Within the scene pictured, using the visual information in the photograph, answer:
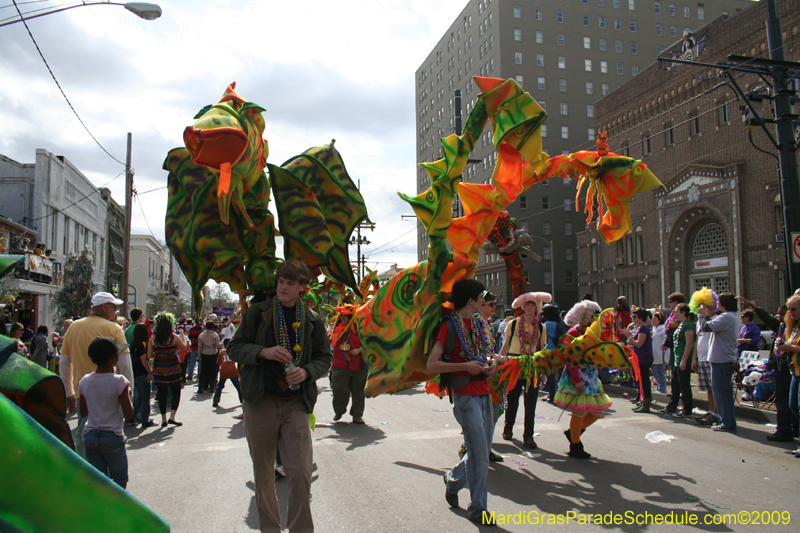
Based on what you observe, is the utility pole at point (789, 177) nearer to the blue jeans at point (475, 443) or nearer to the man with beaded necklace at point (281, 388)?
the blue jeans at point (475, 443)

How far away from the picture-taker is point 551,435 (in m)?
7.29

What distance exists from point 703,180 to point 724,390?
87.0 feet

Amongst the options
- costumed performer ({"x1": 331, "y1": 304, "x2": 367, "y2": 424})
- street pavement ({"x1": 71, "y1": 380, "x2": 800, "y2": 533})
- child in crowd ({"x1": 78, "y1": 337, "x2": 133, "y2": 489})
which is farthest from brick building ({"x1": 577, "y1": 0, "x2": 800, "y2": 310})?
child in crowd ({"x1": 78, "y1": 337, "x2": 133, "y2": 489})

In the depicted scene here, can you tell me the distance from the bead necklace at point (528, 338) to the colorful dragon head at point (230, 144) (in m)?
3.92

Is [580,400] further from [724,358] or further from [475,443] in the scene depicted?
[724,358]

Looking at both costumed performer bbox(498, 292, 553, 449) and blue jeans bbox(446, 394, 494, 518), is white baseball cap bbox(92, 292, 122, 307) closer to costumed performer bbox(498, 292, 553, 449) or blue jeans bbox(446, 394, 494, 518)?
blue jeans bbox(446, 394, 494, 518)

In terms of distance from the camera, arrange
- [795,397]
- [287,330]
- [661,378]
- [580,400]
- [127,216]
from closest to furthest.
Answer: [287,330], [580,400], [795,397], [661,378], [127,216]

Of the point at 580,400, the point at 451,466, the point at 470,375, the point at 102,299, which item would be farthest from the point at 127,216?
the point at 470,375

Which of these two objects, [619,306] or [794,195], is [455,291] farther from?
[794,195]

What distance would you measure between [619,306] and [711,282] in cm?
2406

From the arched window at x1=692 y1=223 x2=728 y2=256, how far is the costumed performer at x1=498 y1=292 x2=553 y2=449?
27402 millimetres

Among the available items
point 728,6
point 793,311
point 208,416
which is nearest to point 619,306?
point 793,311

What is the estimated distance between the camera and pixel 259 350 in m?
3.40

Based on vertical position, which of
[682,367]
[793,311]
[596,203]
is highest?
[596,203]
